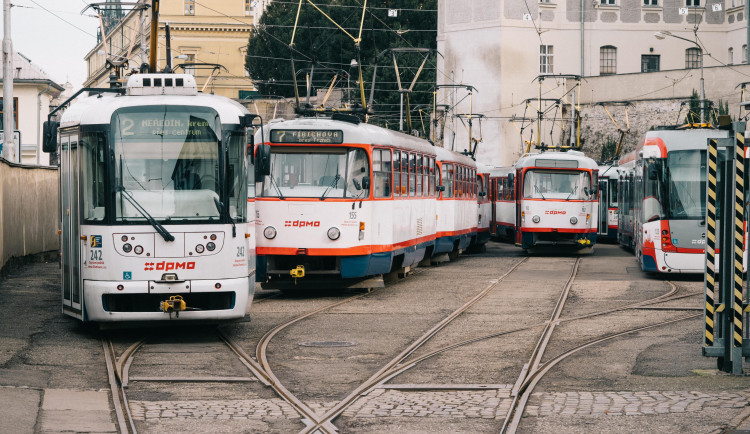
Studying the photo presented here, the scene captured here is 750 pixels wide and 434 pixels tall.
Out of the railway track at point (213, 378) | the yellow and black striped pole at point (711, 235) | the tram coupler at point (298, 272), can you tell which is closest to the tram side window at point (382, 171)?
the tram coupler at point (298, 272)

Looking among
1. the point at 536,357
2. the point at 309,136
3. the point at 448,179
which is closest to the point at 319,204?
the point at 309,136

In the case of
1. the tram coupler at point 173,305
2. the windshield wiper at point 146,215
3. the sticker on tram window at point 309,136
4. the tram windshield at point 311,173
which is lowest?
the tram coupler at point 173,305

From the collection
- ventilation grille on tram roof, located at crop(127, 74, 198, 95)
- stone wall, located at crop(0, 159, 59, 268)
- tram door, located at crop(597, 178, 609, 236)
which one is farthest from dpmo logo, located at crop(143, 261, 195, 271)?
tram door, located at crop(597, 178, 609, 236)

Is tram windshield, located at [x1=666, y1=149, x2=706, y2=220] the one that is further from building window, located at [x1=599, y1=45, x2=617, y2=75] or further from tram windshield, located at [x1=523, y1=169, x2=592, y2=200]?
building window, located at [x1=599, y1=45, x2=617, y2=75]

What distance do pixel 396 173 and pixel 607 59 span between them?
46218 millimetres

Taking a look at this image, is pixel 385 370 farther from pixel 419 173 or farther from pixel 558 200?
pixel 558 200

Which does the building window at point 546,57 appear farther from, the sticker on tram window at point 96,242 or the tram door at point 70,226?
the sticker on tram window at point 96,242

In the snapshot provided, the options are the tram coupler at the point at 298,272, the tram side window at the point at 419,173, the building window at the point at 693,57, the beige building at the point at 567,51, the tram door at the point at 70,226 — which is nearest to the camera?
the tram door at the point at 70,226

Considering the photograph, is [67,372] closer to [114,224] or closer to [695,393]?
[114,224]

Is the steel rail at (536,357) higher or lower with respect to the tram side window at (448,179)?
lower

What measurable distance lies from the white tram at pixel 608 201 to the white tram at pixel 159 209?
105 feet

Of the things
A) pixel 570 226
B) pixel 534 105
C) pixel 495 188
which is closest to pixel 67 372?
pixel 570 226

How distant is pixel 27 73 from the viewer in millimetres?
68062

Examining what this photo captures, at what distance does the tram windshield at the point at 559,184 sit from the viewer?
34.2 meters
